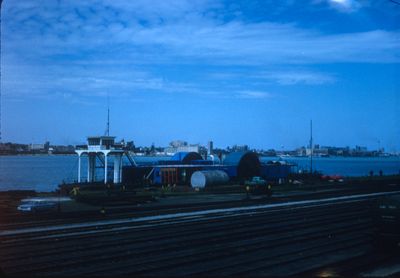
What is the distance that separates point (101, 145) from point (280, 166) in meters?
28.9

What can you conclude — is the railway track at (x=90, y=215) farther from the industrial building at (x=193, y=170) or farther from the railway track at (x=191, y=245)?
the industrial building at (x=193, y=170)

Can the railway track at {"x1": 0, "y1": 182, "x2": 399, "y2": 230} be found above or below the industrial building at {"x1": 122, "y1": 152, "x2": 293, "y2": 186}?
below

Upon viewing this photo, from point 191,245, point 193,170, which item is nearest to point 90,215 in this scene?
point 191,245

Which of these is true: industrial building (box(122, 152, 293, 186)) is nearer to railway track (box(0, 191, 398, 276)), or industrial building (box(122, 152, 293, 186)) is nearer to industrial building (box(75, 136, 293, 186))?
industrial building (box(75, 136, 293, 186))

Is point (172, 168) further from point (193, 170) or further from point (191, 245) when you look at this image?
point (191, 245)

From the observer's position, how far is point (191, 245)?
19.0 metres

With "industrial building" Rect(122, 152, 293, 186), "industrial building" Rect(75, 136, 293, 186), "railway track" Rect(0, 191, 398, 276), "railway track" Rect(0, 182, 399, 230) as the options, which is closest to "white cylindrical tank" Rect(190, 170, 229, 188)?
"industrial building" Rect(75, 136, 293, 186)

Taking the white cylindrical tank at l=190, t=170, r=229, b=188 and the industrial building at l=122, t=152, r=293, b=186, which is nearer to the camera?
the white cylindrical tank at l=190, t=170, r=229, b=188

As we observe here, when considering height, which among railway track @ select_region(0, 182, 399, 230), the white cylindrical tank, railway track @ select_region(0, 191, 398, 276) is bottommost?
railway track @ select_region(0, 182, 399, 230)

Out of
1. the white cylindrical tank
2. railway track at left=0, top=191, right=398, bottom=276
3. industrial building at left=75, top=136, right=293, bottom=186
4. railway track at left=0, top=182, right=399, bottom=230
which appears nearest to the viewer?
railway track at left=0, top=191, right=398, bottom=276

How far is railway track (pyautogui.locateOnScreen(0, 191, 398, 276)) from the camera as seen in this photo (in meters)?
14.8

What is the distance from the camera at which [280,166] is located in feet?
255

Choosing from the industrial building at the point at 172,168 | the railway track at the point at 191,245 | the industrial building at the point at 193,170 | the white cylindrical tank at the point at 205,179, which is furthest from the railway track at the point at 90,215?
the industrial building at the point at 193,170

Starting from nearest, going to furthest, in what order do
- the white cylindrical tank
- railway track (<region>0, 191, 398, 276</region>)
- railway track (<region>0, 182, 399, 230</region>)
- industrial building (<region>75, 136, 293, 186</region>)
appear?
railway track (<region>0, 191, 398, 276</region>), railway track (<region>0, 182, 399, 230</region>), the white cylindrical tank, industrial building (<region>75, 136, 293, 186</region>)
